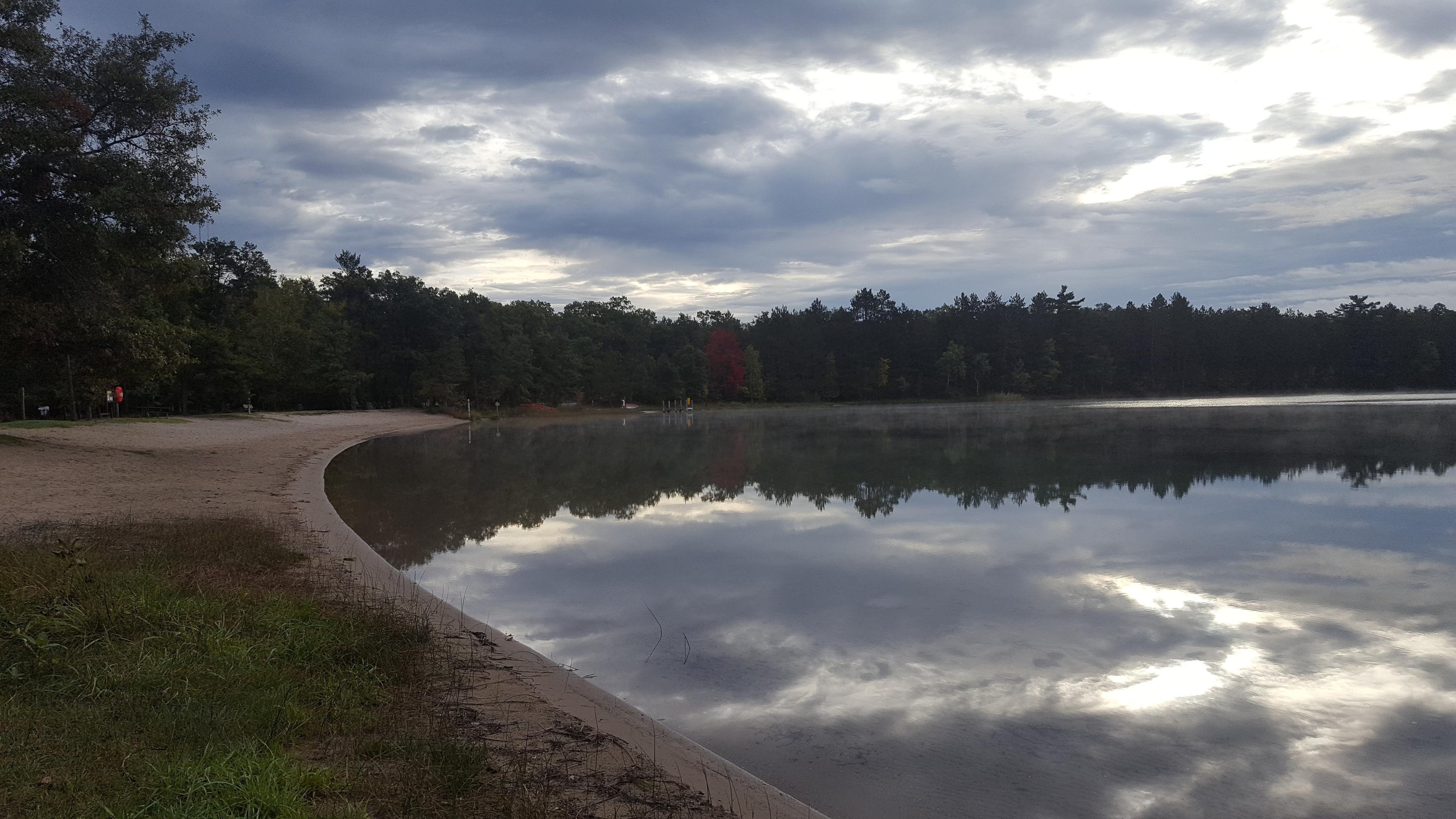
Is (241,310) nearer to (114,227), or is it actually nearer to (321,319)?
(321,319)

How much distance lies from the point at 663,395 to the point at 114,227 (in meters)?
63.9

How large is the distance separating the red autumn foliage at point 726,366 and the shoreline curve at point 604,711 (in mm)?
77311

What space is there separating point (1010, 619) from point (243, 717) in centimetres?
644

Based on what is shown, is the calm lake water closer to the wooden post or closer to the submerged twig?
the submerged twig

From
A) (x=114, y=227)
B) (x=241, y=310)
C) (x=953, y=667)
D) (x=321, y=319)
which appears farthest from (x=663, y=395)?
(x=953, y=667)

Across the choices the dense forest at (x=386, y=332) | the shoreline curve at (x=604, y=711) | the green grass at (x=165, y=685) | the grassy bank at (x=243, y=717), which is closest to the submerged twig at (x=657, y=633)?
the shoreline curve at (x=604, y=711)

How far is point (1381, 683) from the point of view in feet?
20.3

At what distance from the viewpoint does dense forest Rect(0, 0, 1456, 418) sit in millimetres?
17688

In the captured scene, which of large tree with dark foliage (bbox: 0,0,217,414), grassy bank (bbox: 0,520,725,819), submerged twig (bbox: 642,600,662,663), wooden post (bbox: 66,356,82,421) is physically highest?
large tree with dark foliage (bbox: 0,0,217,414)

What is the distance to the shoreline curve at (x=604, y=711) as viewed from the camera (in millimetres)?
4500

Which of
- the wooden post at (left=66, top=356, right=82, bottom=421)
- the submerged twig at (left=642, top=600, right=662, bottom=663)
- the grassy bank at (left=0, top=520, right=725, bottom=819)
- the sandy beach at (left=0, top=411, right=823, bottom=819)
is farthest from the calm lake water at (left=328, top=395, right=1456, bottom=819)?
the wooden post at (left=66, top=356, right=82, bottom=421)

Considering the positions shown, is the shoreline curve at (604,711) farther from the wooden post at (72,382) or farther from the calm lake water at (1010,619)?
the wooden post at (72,382)

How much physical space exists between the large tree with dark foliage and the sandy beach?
3.06m

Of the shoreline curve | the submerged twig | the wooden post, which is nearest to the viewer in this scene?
the shoreline curve
